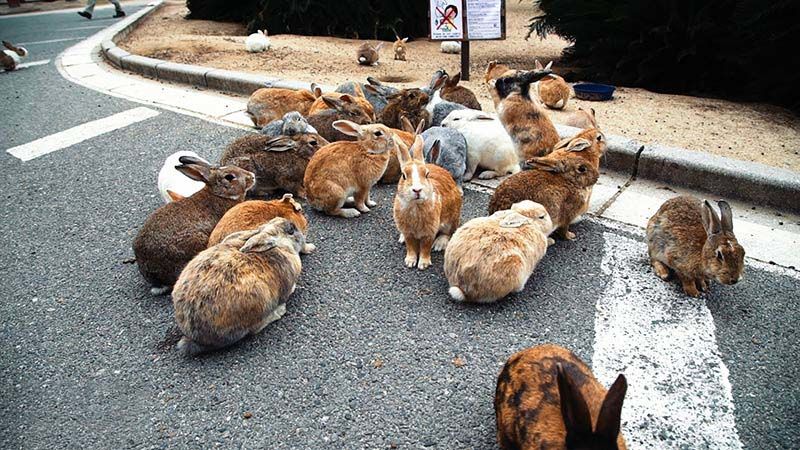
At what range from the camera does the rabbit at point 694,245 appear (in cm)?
324

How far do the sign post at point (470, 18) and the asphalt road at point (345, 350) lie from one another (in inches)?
169

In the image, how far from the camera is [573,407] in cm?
170

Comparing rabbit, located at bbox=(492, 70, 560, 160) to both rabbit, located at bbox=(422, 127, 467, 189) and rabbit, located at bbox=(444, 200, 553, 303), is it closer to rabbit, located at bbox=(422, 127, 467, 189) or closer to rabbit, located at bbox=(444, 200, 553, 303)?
rabbit, located at bbox=(422, 127, 467, 189)

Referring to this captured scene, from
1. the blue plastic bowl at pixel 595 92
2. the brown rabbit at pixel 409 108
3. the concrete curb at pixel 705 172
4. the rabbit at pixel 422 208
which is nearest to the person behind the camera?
the rabbit at pixel 422 208

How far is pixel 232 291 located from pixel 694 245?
9.47 feet

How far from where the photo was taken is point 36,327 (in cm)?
349

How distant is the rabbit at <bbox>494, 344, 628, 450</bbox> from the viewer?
1678mm

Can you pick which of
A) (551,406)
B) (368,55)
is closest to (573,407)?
(551,406)

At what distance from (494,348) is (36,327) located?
2945mm

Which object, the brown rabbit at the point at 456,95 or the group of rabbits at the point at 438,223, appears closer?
the group of rabbits at the point at 438,223

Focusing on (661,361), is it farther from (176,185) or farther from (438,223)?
(176,185)

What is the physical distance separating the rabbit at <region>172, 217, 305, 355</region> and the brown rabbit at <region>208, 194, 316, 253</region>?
21 cm

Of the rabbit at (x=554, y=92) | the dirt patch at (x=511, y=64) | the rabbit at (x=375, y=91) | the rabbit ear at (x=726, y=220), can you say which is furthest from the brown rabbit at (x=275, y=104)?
the rabbit ear at (x=726, y=220)

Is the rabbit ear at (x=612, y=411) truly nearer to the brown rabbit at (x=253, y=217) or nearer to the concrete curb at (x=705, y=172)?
the brown rabbit at (x=253, y=217)
